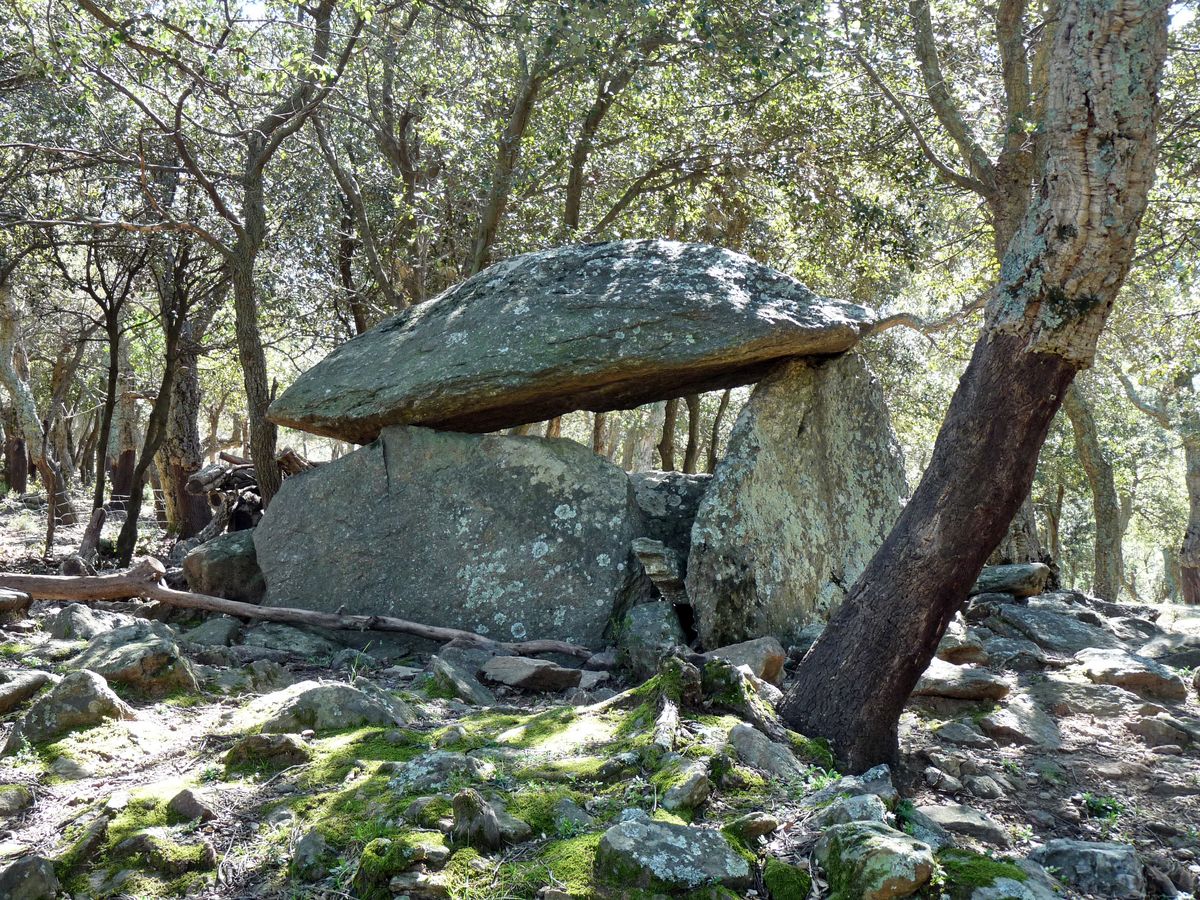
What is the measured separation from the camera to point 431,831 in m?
3.35

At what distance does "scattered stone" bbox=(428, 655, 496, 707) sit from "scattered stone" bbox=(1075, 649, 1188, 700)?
3.91 metres

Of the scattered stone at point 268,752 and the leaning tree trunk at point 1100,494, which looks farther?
the leaning tree trunk at point 1100,494

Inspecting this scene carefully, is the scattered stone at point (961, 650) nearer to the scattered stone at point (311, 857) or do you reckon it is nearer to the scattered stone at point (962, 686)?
the scattered stone at point (962, 686)

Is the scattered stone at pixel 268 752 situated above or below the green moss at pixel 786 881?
above

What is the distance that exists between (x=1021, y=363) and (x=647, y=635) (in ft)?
11.8

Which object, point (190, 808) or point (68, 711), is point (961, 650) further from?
point (68, 711)

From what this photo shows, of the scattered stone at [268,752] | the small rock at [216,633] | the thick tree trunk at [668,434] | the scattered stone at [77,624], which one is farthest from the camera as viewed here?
the thick tree trunk at [668,434]

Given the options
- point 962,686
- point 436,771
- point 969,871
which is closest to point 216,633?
point 436,771

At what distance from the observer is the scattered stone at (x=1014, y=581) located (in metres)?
8.45

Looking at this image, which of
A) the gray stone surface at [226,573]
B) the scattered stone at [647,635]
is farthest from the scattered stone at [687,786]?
the gray stone surface at [226,573]

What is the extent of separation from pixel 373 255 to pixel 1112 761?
1037 centimetres

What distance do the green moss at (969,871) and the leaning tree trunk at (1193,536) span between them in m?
13.3

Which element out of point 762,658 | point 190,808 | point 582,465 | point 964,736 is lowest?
point 964,736

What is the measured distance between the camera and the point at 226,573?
8867 millimetres
